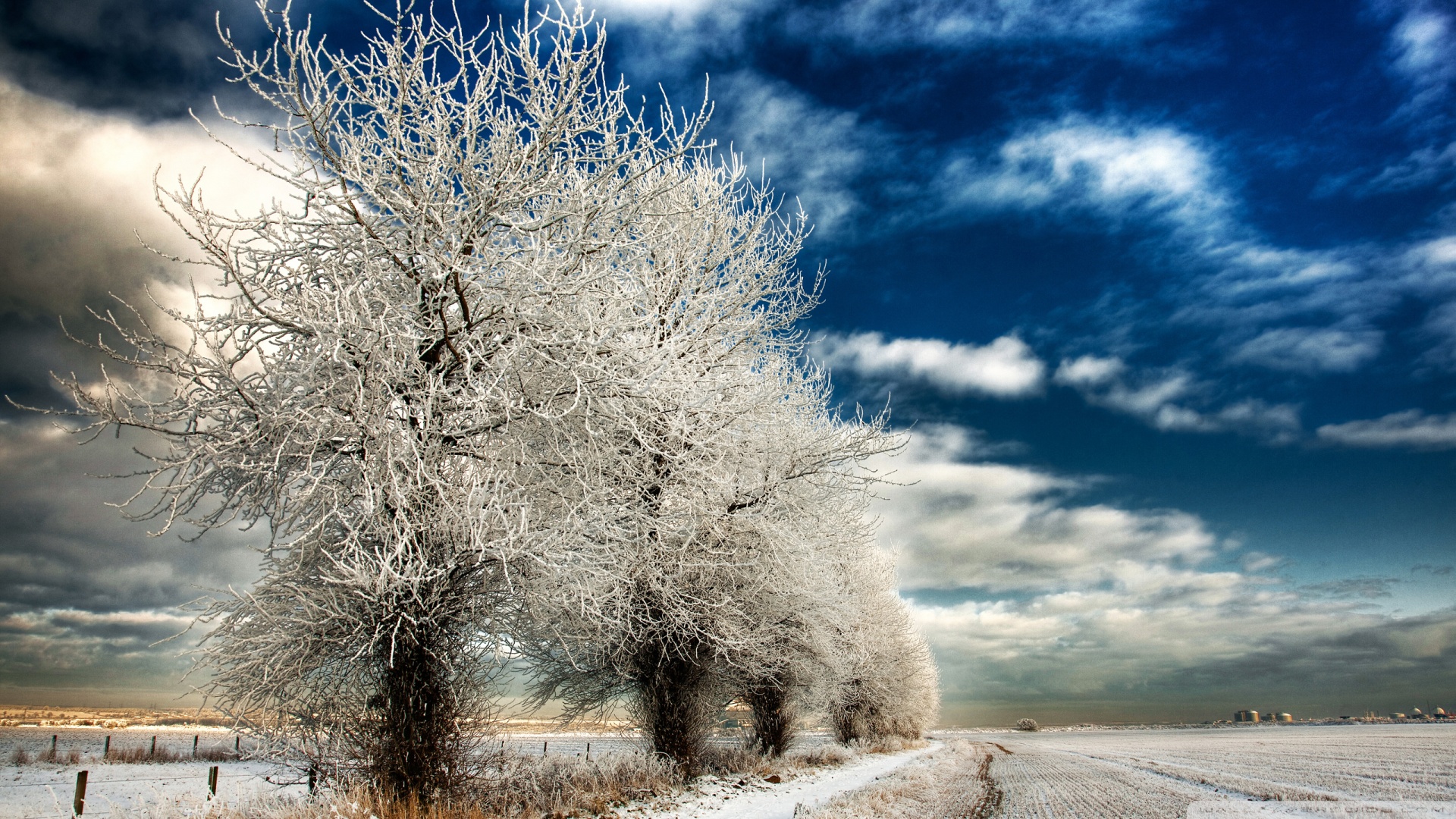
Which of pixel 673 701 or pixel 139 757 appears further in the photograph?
pixel 139 757

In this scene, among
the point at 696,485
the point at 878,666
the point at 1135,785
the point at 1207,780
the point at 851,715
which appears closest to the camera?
the point at 696,485

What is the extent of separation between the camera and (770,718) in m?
18.6

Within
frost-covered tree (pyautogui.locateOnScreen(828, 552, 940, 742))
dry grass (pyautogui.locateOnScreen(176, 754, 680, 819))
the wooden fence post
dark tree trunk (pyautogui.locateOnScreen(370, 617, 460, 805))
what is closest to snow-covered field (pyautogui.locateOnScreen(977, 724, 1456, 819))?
frost-covered tree (pyautogui.locateOnScreen(828, 552, 940, 742))

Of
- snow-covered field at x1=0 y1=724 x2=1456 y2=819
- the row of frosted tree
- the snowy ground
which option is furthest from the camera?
snow-covered field at x1=0 y1=724 x2=1456 y2=819

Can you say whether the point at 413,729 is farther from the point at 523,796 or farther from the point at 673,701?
the point at 673,701

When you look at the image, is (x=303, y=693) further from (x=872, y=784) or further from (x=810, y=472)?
(x=872, y=784)

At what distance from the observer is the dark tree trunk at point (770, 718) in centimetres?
1819

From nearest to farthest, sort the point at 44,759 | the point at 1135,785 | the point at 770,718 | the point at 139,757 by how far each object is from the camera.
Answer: the point at 1135,785 → the point at 770,718 → the point at 44,759 → the point at 139,757

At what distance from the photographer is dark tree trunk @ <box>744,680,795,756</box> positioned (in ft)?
59.7

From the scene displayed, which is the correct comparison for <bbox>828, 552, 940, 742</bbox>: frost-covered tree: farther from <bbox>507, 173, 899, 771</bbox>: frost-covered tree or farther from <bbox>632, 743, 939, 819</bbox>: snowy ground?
<bbox>507, 173, 899, 771</bbox>: frost-covered tree

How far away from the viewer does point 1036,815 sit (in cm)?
1052

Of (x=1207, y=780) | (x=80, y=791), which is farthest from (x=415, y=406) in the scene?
(x=1207, y=780)

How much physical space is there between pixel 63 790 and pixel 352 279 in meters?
16.4

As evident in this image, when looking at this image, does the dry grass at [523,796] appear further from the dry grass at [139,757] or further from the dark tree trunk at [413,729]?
the dry grass at [139,757]
